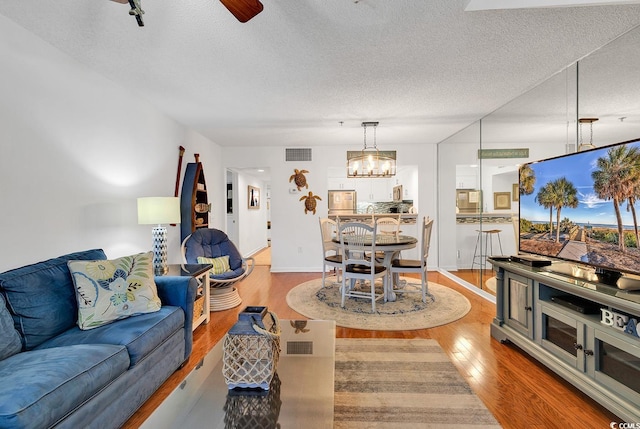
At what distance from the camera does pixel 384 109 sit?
12.0ft

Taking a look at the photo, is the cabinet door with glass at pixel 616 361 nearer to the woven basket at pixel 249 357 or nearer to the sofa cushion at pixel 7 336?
A: the woven basket at pixel 249 357

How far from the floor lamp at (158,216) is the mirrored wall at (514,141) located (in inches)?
134

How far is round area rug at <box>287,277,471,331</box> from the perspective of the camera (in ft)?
10.1

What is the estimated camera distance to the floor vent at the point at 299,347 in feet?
5.83

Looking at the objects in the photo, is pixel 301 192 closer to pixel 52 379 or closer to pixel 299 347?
pixel 299 347

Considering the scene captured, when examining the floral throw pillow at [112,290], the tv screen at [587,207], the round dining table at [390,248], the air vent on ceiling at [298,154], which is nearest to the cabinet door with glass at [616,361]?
the tv screen at [587,207]

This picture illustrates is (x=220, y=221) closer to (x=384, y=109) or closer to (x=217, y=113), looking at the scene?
(x=217, y=113)

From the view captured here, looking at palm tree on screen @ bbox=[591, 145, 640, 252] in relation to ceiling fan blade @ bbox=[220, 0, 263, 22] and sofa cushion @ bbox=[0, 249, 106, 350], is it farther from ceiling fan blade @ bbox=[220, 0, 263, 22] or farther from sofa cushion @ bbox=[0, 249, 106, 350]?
sofa cushion @ bbox=[0, 249, 106, 350]

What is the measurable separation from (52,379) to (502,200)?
4.71 m

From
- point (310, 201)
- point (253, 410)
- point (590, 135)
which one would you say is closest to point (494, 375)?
point (253, 410)

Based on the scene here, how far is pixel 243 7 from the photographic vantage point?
4.67ft

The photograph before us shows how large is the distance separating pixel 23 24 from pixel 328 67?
2.14 m

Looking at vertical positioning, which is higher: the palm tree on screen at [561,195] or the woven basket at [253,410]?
the palm tree on screen at [561,195]

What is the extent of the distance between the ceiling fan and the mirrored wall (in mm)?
2502
